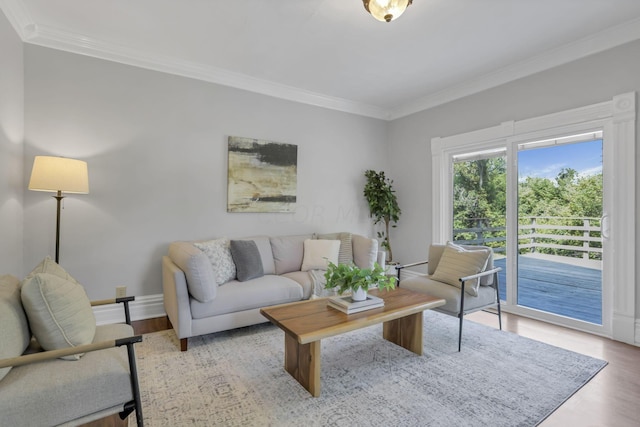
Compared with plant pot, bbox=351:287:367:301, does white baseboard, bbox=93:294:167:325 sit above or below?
below

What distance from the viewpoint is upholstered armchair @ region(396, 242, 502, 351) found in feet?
8.90

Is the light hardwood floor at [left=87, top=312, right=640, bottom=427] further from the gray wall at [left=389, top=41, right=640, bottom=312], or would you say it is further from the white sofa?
the white sofa

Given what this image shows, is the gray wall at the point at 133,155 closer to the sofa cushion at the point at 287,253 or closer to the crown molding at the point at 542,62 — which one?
the sofa cushion at the point at 287,253

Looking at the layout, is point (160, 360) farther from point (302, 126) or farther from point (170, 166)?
point (302, 126)

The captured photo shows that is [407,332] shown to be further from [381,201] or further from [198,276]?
[381,201]

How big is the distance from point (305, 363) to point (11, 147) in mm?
2976

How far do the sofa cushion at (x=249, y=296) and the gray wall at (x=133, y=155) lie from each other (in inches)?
38.5

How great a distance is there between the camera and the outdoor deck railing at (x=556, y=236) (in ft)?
10.0

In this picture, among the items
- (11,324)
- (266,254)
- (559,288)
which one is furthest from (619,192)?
(11,324)

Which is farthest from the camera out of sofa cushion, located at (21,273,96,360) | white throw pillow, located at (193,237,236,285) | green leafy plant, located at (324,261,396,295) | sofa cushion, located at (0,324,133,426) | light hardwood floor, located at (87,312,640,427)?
white throw pillow, located at (193,237,236,285)

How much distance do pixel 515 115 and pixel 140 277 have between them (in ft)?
14.9

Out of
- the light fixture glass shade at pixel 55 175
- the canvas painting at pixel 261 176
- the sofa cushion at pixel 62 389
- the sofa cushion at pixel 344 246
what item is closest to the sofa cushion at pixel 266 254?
the canvas painting at pixel 261 176

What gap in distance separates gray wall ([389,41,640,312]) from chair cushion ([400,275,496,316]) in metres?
1.25

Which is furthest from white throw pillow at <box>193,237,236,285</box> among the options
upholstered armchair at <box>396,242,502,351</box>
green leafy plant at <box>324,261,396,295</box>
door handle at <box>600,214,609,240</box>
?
door handle at <box>600,214,609,240</box>
